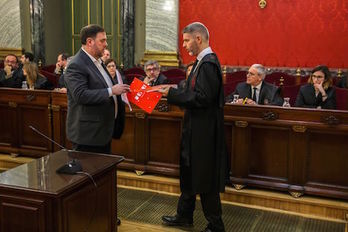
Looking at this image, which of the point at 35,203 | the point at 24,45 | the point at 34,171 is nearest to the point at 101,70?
the point at 34,171

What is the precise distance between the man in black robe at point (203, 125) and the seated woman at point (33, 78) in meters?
2.66

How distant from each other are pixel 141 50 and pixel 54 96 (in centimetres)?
316

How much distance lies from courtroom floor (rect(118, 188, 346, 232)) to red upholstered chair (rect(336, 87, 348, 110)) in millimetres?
1327

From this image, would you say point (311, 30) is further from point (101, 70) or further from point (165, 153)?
point (101, 70)

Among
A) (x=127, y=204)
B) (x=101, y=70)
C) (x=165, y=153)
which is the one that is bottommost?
(x=127, y=204)

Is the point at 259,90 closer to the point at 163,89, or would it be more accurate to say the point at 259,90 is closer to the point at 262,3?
the point at 163,89

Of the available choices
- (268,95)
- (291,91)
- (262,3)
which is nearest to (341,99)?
(291,91)

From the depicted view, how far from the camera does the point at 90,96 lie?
2.61m

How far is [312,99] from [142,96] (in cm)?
200

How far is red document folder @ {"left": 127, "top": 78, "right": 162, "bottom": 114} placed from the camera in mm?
2883

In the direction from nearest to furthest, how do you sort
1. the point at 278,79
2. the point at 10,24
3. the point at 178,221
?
1. the point at 178,221
2. the point at 278,79
3. the point at 10,24

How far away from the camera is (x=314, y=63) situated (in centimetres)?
636

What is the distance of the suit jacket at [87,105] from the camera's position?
262 cm

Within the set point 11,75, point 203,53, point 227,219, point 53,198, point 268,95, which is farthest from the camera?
point 11,75
